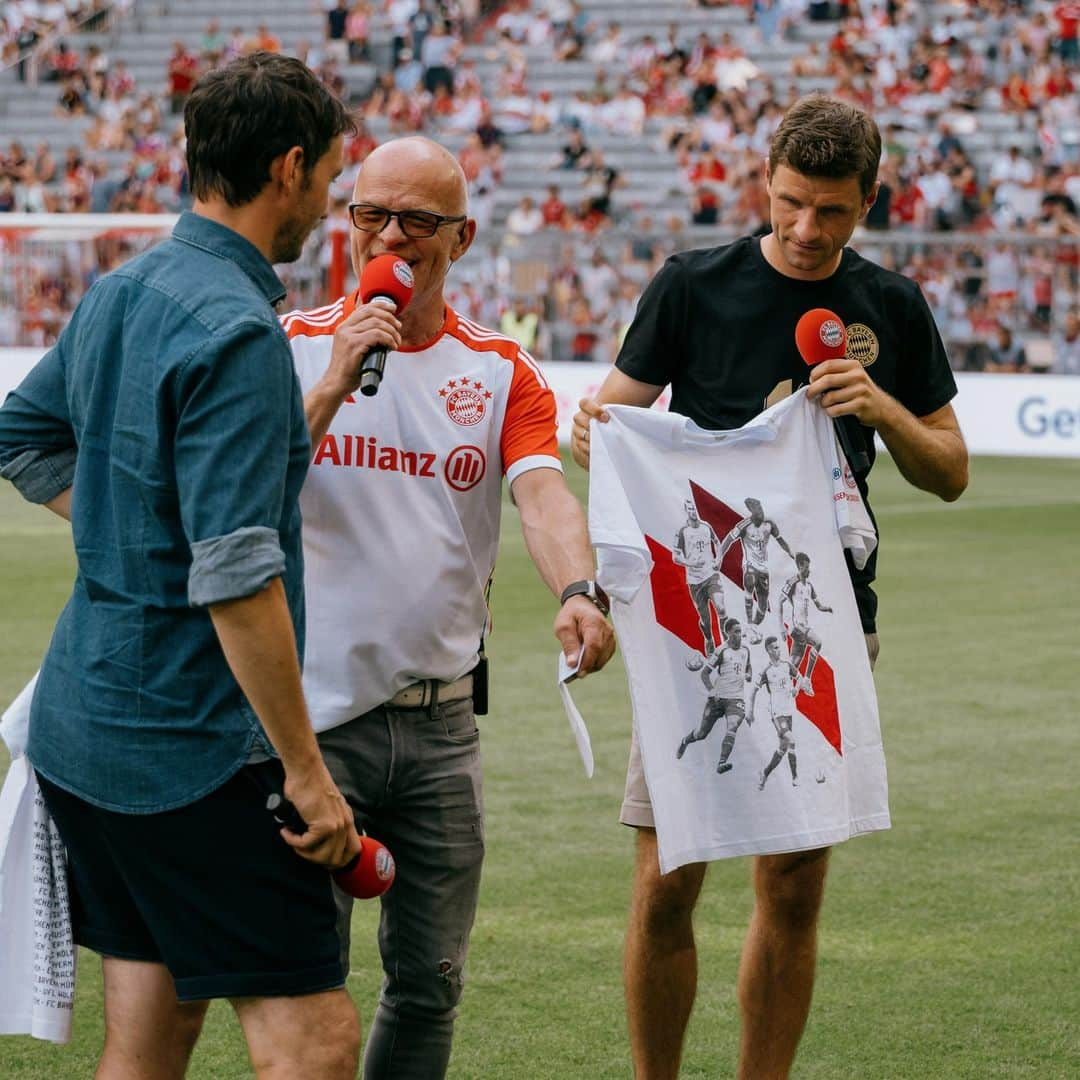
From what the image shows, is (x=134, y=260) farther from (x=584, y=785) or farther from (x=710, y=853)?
(x=584, y=785)

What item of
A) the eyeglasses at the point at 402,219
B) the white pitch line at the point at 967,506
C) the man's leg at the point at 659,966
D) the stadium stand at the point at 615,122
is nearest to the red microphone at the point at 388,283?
the eyeglasses at the point at 402,219

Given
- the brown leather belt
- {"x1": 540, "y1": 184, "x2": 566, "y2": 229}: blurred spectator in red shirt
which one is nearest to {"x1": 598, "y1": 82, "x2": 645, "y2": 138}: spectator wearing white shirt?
{"x1": 540, "y1": 184, "x2": 566, "y2": 229}: blurred spectator in red shirt

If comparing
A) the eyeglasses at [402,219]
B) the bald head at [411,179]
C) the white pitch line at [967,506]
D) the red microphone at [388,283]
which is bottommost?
the white pitch line at [967,506]

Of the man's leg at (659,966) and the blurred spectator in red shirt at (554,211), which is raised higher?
the man's leg at (659,966)

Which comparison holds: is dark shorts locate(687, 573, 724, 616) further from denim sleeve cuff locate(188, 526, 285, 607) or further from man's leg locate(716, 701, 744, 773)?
denim sleeve cuff locate(188, 526, 285, 607)

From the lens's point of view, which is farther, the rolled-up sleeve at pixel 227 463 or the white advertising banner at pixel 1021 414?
the white advertising banner at pixel 1021 414

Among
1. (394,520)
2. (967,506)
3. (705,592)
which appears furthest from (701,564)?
(967,506)

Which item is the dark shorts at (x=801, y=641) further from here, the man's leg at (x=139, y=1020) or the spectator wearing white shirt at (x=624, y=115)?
the spectator wearing white shirt at (x=624, y=115)

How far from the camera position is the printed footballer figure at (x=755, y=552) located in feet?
13.1

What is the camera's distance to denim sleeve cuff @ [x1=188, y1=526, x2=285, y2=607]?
2.66m

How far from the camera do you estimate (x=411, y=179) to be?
3688 mm

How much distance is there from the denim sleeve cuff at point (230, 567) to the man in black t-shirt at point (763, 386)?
1499mm

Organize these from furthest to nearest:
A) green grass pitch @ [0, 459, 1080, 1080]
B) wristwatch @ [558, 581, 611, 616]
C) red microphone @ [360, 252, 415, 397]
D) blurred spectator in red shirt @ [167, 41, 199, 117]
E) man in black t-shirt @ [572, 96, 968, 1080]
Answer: blurred spectator in red shirt @ [167, 41, 199, 117], green grass pitch @ [0, 459, 1080, 1080], man in black t-shirt @ [572, 96, 968, 1080], wristwatch @ [558, 581, 611, 616], red microphone @ [360, 252, 415, 397]

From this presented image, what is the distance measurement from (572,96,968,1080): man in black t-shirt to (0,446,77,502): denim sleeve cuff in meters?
1.28
